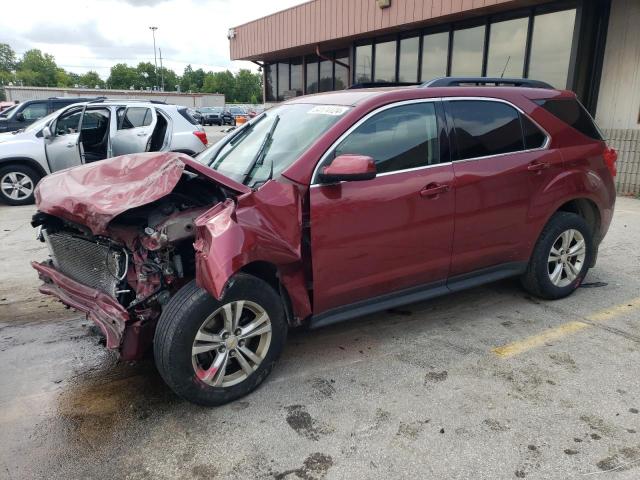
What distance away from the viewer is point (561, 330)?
391 centimetres

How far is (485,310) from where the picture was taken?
171 inches

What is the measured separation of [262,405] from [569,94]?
12.1 feet

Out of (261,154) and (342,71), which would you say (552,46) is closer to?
(342,71)

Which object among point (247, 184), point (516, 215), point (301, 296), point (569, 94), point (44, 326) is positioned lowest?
point (44, 326)

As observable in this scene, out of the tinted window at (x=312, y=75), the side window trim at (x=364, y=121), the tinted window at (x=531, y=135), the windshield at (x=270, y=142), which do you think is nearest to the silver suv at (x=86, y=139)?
the windshield at (x=270, y=142)

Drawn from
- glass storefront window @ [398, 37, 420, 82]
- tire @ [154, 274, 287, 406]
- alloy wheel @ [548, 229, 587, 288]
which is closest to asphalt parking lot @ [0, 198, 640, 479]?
tire @ [154, 274, 287, 406]

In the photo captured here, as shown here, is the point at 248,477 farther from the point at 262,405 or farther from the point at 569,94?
the point at 569,94

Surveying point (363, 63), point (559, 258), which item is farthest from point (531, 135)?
point (363, 63)

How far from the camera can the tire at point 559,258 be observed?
168 inches

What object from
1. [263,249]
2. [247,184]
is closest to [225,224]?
[263,249]

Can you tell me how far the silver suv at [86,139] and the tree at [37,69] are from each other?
403 ft

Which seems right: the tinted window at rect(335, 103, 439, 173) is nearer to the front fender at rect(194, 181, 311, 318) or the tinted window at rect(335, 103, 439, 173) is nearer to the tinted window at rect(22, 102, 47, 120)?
the front fender at rect(194, 181, 311, 318)

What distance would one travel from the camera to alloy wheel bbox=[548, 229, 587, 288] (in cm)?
439

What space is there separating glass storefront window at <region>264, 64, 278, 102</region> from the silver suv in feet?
37.3
